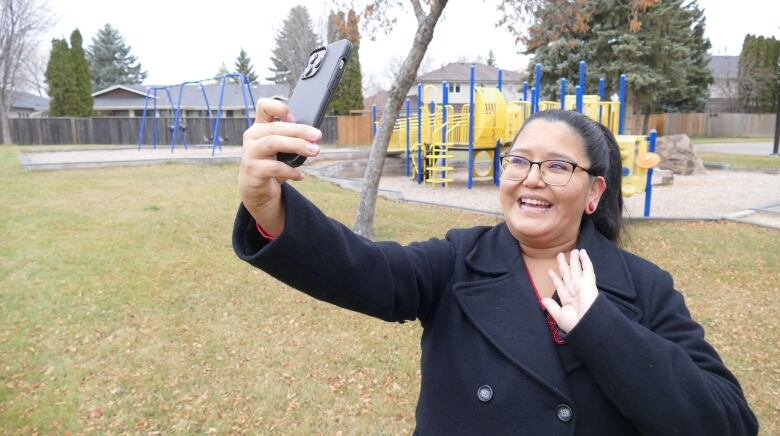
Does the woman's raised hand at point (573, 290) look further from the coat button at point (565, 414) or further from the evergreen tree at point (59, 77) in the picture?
the evergreen tree at point (59, 77)

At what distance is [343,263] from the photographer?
1396 mm

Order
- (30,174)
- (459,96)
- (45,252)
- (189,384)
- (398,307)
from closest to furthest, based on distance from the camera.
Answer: (398,307) → (189,384) → (45,252) → (30,174) → (459,96)

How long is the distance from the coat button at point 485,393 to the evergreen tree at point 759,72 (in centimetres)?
5216

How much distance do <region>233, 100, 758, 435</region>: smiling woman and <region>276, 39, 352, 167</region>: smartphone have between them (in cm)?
4

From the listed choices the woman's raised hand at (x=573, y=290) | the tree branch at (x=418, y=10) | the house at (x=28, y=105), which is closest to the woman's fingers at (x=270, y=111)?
the woman's raised hand at (x=573, y=290)

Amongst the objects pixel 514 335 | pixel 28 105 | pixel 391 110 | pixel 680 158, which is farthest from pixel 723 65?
pixel 28 105

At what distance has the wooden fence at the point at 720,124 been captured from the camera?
4169 centimetres

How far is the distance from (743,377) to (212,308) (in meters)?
4.24

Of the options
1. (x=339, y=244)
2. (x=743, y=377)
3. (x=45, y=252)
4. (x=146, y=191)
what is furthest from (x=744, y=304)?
(x=146, y=191)

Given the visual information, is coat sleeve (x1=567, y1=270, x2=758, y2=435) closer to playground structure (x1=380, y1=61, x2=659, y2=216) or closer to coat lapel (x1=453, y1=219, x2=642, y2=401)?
coat lapel (x1=453, y1=219, x2=642, y2=401)

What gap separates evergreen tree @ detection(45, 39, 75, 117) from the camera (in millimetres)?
33656

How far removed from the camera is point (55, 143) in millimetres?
30656

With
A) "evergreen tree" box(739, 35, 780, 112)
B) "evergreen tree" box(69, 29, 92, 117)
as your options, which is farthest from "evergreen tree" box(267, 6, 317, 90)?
"evergreen tree" box(739, 35, 780, 112)

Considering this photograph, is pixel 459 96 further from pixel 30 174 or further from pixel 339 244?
pixel 339 244
